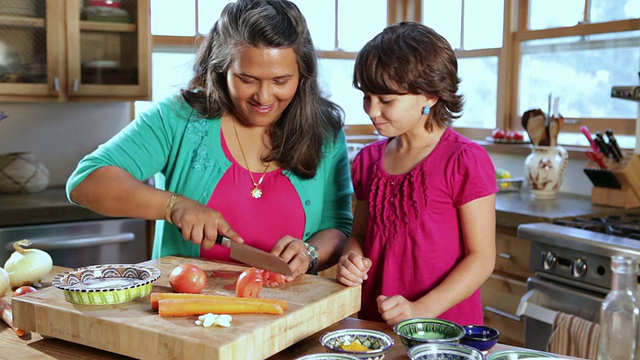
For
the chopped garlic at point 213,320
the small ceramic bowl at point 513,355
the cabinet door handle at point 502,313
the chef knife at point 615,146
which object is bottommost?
the cabinet door handle at point 502,313

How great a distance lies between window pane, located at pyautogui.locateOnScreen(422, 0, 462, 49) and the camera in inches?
171

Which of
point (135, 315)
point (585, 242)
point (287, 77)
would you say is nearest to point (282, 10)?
point (287, 77)

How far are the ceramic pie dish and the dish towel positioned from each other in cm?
149

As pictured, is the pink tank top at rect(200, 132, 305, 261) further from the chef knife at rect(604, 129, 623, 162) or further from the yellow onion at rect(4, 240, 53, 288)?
the chef knife at rect(604, 129, 623, 162)

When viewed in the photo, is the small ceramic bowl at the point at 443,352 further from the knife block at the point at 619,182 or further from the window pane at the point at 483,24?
the window pane at the point at 483,24

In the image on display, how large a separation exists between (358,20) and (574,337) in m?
2.86

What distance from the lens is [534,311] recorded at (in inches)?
99.5

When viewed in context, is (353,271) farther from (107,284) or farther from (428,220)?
(107,284)

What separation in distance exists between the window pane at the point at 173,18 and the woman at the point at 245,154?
7.85 ft

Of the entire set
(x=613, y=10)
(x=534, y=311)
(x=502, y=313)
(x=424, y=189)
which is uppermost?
(x=613, y=10)

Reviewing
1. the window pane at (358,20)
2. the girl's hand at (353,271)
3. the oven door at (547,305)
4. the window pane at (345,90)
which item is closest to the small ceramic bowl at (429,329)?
the girl's hand at (353,271)

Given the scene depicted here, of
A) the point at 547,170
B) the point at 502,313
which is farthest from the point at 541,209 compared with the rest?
the point at 502,313

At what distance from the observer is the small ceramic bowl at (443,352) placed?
1089 millimetres

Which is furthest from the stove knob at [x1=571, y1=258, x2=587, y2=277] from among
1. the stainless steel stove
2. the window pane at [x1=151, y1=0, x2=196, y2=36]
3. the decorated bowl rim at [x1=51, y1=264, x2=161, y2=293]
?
the window pane at [x1=151, y1=0, x2=196, y2=36]
